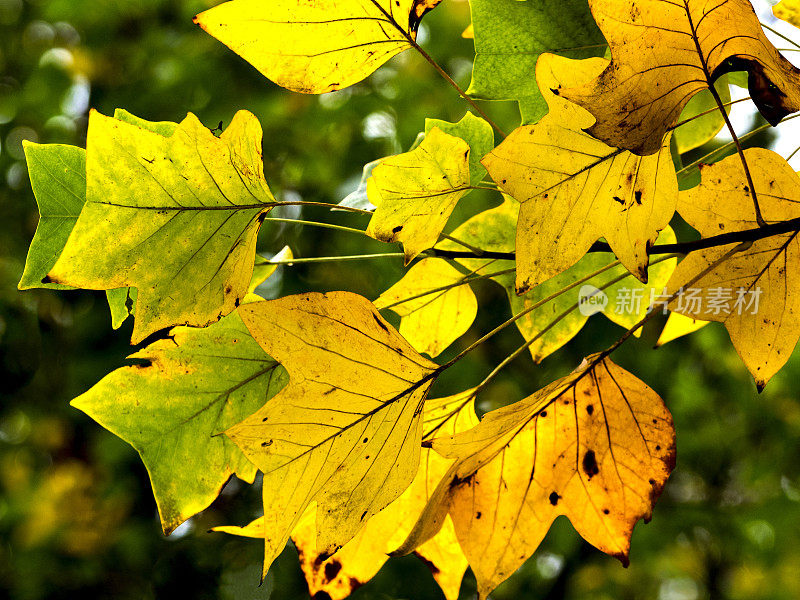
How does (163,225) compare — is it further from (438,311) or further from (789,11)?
(789,11)

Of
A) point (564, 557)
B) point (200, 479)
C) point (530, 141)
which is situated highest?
point (530, 141)

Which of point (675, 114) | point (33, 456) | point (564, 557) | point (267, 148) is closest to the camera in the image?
point (675, 114)

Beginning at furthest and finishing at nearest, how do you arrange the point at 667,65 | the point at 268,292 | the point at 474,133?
the point at 268,292 → the point at 474,133 → the point at 667,65

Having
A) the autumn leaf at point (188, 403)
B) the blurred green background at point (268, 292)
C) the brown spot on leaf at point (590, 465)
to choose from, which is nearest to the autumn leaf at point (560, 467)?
the brown spot on leaf at point (590, 465)

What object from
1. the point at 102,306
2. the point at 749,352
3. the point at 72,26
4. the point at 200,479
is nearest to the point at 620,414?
the point at 749,352

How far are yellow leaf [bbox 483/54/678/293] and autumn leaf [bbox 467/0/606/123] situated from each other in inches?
3.0

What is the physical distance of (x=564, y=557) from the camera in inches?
45.6

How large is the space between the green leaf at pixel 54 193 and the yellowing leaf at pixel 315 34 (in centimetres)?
10

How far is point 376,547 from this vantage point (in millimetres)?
344

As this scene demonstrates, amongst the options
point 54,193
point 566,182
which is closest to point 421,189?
point 566,182

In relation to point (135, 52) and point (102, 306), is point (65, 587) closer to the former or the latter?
point (102, 306)

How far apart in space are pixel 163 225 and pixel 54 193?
8cm

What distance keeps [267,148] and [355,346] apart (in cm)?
108

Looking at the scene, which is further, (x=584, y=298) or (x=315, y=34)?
(x=584, y=298)
